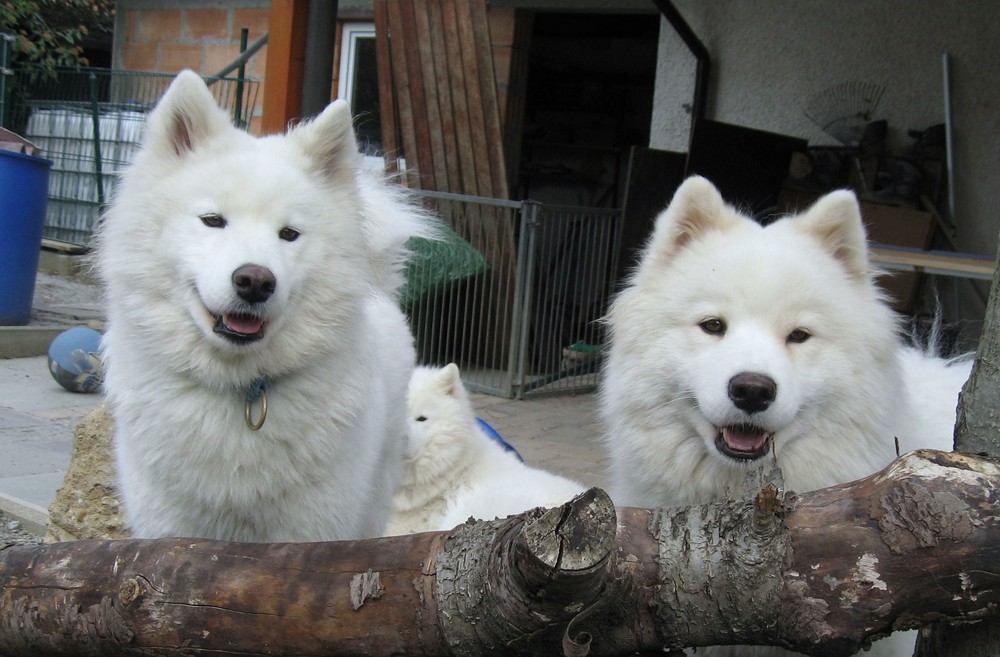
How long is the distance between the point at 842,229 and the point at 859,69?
17.4ft

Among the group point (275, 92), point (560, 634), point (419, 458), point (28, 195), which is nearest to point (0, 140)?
point (28, 195)

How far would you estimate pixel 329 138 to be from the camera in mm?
2768

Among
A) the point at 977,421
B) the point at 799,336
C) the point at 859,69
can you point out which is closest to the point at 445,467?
the point at 799,336

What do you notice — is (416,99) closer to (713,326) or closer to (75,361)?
(75,361)

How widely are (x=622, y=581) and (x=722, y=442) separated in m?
0.67

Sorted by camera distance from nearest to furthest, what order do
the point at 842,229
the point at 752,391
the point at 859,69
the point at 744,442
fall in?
the point at 752,391
the point at 744,442
the point at 842,229
the point at 859,69

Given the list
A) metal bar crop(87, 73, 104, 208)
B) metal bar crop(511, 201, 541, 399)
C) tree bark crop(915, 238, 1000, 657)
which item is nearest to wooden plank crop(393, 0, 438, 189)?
metal bar crop(511, 201, 541, 399)

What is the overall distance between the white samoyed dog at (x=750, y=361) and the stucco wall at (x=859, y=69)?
497cm

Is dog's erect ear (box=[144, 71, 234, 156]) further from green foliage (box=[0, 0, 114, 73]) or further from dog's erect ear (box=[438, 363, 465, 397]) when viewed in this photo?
green foliage (box=[0, 0, 114, 73])

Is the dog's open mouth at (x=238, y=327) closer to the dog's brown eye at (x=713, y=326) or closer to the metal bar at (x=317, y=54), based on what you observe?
the dog's brown eye at (x=713, y=326)

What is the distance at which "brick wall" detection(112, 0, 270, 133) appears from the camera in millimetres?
10422

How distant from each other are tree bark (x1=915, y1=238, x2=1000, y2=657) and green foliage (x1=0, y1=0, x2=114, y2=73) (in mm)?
10385

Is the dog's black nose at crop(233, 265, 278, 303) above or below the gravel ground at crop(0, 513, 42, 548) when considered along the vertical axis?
above

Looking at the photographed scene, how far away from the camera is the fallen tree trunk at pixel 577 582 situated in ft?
5.35
